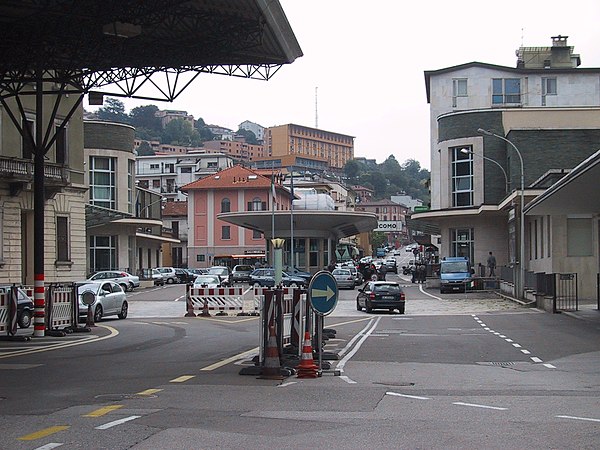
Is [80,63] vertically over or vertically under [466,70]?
under

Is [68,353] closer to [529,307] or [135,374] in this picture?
[135,374]

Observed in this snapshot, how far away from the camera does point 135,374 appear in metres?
16.1

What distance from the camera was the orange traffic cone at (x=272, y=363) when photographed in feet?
50.1

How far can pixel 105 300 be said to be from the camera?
3506cm

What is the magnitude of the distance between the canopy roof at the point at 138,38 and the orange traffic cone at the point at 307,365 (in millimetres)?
8723

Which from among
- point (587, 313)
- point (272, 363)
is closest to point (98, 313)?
point (587, 313)

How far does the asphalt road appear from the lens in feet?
31.6

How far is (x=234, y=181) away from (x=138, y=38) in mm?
79060

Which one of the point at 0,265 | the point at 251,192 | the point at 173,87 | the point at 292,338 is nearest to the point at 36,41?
the point at 173,87

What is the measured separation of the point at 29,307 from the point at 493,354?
15.9 meters

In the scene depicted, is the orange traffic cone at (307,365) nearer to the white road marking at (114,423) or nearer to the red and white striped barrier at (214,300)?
the white road marking at (114,423)

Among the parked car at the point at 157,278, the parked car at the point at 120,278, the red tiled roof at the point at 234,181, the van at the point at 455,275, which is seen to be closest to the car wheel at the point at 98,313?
the parked car at the point at 120,278

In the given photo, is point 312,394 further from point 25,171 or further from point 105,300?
point 25,171

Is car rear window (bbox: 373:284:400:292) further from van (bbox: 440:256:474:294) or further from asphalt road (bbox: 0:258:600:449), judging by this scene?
van (bbox: 440:256:474:294)
